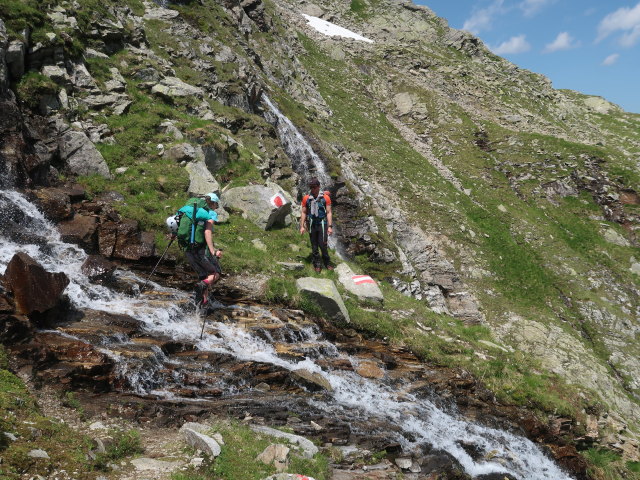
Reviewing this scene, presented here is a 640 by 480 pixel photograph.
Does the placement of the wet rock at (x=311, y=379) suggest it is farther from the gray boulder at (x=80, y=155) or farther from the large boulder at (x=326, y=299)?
the gray boulder at (x=80, y=155)

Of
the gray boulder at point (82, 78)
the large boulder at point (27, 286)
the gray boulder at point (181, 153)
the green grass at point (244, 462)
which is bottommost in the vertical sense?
the green grass at point (244, 462)

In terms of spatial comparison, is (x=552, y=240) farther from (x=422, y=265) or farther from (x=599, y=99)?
(x=599, y=99)

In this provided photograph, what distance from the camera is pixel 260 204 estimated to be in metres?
18.7

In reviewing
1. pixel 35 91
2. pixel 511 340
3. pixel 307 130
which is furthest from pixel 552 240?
pixel 35 91

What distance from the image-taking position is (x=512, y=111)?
57.6 meters

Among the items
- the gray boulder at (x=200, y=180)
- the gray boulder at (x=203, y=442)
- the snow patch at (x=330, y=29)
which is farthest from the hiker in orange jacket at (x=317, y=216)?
the snow patch at (x=330, y=29)

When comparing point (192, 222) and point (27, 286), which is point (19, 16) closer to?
point (192, 222)

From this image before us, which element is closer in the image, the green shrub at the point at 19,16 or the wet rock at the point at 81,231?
the wet rock at the point at 81,231

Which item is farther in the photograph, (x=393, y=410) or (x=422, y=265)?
(x=422, y=265)

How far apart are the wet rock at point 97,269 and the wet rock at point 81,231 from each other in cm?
95

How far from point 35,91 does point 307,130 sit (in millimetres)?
21630

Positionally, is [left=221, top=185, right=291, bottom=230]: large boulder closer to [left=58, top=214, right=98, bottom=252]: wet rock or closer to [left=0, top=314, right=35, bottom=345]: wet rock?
[left=58, top=214, right=98, bottom=252]: wet rock

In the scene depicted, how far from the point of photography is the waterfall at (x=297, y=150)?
30438mm

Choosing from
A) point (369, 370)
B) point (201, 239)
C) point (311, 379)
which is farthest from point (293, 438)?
point (201, 239)
